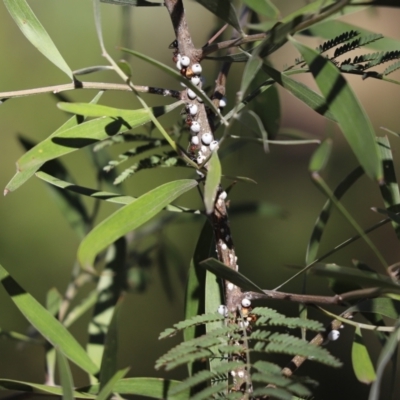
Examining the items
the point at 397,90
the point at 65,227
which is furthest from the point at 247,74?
the point at 397,90

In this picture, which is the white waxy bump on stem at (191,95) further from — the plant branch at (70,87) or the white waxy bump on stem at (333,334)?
the white waxy bump on stem at (333,334)

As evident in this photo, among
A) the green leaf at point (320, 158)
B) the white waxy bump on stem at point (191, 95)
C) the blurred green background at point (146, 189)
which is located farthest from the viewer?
the blurred green background at point (146, 189)

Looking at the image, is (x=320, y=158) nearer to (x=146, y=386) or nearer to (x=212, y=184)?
(x=212, y=184)

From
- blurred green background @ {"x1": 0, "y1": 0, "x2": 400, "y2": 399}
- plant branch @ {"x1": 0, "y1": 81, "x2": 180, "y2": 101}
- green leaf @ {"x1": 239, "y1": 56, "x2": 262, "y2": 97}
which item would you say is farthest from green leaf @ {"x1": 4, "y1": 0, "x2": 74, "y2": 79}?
blurred green background @ {"x1": 0, "y1": 0, "x2": 400, "y2": 399}

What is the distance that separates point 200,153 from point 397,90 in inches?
38.4

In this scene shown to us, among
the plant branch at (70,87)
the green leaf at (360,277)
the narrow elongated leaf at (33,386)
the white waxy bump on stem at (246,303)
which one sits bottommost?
the narrow elongated leaf at (33,386)

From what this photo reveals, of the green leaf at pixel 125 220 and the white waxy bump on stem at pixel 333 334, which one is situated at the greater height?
the green leaf at pixel 125 220

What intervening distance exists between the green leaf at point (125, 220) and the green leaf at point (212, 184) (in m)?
0.04

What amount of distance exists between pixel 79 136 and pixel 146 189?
2.00ft

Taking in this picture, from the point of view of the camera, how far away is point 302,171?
1007 millimetres

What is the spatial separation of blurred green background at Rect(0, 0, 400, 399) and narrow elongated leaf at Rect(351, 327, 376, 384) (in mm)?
406

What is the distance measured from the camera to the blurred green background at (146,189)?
0.77 metres

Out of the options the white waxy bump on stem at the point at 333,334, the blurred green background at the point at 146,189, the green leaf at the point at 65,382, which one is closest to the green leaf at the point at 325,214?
the white waxy bump on stem at the point at 333,334

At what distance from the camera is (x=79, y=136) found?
0.28m
